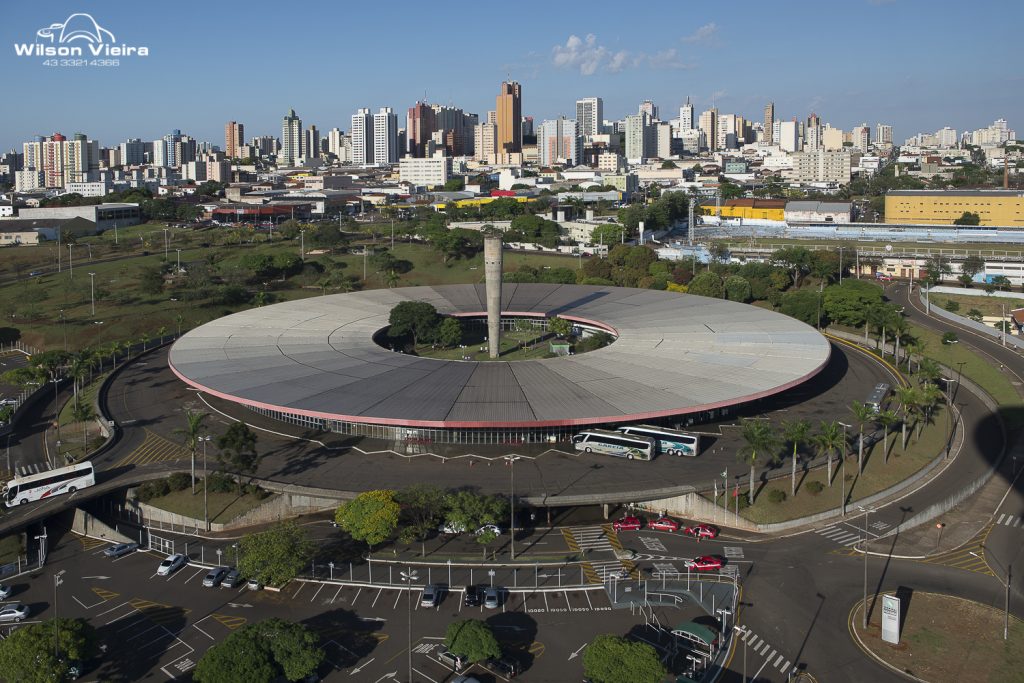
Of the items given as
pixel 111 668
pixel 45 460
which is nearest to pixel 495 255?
pixel 45 460

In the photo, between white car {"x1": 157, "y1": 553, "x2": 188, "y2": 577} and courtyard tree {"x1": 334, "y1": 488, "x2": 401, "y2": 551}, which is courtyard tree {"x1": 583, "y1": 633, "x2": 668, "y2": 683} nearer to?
courtyard tree {"x1": 334, "y1": 488, "x2": 401, "y2": 551}

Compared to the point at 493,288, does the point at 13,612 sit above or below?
below

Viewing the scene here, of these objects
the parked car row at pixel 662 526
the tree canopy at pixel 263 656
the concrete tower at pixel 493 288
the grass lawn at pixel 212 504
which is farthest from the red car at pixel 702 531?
the concrete tower at pixel 493 288

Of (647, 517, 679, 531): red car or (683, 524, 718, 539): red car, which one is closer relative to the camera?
(683, 524, 718, 539): red car

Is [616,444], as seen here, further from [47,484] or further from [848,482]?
[47,484]

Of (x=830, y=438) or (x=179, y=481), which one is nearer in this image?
(x=830, y=438)

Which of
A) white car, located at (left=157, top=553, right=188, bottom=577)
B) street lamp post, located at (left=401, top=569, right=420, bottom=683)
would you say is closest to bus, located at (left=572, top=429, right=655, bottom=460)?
street lamp post, located at (left=401, top=569, right=420, bottom=683)

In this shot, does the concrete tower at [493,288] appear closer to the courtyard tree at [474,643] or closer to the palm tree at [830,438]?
the palm tree at [830,438]

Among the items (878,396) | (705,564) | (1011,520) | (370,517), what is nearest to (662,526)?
(705,564)
